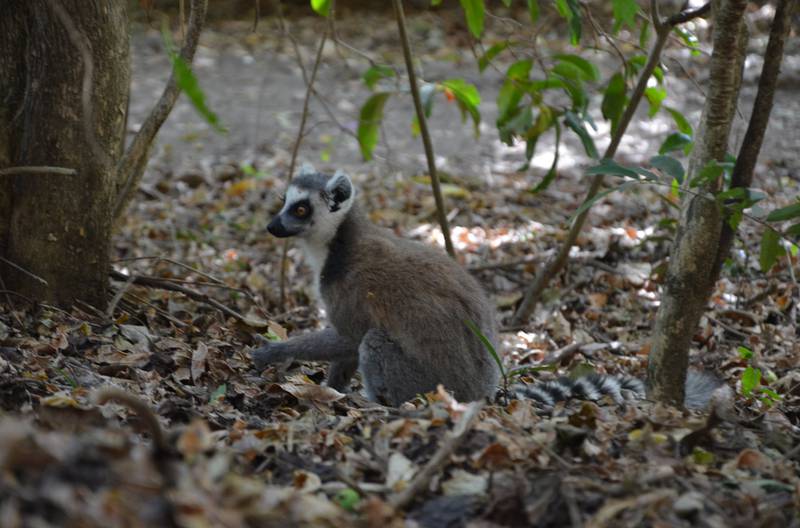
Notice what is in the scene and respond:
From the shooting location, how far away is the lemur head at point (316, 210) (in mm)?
5234

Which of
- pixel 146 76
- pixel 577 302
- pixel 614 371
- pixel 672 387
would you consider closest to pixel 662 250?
pixel 577 302

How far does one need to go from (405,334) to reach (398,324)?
8 centimetres

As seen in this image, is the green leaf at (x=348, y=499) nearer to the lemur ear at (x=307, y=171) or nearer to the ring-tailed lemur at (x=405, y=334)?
the ring-tailed lemur at (x=405, y=334)

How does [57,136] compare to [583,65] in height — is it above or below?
below

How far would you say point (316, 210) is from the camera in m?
5.27

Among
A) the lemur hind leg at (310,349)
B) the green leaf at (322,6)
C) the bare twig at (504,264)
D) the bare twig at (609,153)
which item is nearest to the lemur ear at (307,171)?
the green leaf at (322,6)

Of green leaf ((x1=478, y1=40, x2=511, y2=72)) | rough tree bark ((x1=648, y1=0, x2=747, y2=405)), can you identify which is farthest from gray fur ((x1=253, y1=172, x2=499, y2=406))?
green leaf ((x1=478, y1=40, x2=511, y2=72))

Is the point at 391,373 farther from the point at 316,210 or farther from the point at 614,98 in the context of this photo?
the point at 614,98

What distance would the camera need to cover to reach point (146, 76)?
13.7 m

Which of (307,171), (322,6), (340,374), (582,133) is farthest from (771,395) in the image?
(322,6)

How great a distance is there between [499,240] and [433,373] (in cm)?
352

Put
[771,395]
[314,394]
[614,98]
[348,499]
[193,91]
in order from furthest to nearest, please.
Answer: [614,98] → [771,395] → [314,394] → [348,499] → [193,91]

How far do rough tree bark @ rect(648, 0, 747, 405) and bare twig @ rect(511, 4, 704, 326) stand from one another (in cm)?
62

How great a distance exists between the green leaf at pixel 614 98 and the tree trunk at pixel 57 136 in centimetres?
279
